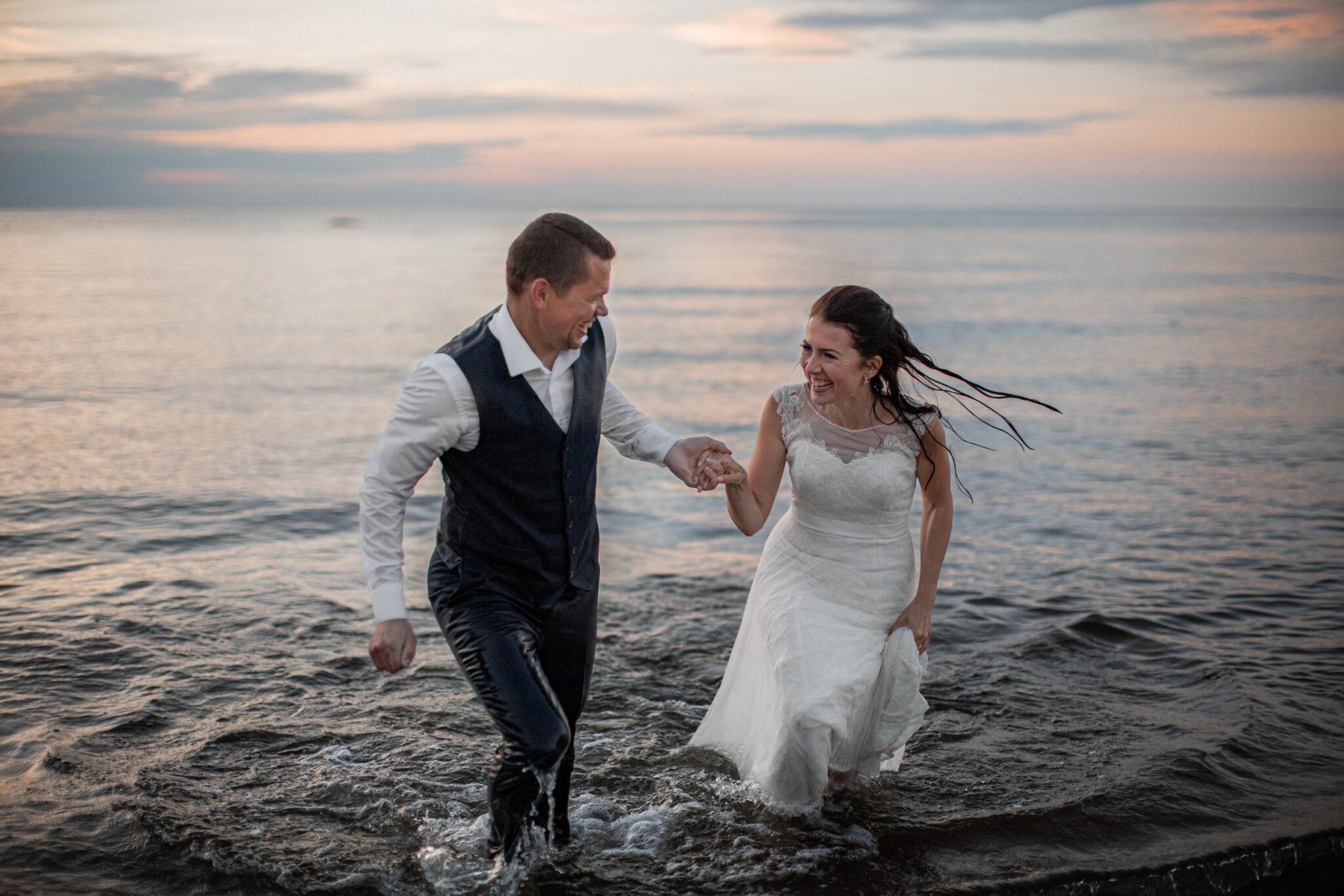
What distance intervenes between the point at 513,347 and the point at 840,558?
1.95 meters

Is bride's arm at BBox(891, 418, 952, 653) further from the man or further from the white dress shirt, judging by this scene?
the white dress shirt

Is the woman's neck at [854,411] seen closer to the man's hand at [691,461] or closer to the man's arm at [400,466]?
the man's hand at [691,461]

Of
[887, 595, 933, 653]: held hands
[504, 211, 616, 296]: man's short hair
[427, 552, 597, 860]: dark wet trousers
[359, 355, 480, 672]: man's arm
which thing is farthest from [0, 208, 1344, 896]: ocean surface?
[504, 211, 616, 296]: man's short hair

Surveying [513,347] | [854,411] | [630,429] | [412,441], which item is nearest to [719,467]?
[630,429]

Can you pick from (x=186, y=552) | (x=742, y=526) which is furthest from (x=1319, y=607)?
(x=186, y=552)

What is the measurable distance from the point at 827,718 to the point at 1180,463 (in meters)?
10.3

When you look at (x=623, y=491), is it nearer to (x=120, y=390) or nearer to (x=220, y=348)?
(x=120, y=390)

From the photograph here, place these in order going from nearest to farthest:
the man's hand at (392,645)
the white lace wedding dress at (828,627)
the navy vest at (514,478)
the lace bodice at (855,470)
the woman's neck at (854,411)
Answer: the man's hand at (392,645), the navy vest at (514,478), the white lace wedding dress at (828,627), the lace bodice at (855,470), the woman's neck at (854,411)

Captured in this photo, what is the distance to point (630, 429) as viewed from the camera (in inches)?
181

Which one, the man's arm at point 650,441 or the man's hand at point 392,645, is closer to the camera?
the man's hand at point 392,645

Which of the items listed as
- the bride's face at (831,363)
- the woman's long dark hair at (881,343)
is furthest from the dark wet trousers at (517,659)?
the woman's long dark hair at (881,343)

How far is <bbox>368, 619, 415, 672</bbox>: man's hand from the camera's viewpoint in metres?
3.60

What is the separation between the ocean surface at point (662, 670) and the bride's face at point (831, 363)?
1.96 m

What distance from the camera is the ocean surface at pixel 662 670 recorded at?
4.51 metres
